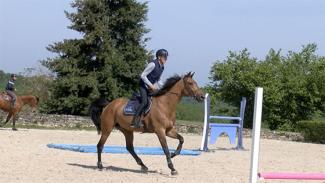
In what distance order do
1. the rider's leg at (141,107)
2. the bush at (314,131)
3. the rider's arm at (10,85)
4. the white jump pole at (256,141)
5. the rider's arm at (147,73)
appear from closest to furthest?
the white jump pole at (256,141), the rider's arm at (147,73), the rider's leg at (141,107), the rider's arm at (10,85), the bush at (314,131)

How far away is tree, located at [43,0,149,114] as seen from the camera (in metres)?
36.1

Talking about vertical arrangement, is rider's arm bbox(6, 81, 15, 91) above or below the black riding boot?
above

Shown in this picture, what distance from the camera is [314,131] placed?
84.7 feet

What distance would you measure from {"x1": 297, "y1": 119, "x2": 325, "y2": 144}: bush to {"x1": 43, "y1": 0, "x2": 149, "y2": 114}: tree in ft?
44.3

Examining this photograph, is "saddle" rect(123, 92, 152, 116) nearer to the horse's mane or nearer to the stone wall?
the horse's mane

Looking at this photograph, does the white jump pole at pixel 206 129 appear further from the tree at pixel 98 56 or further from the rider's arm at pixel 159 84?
the tree at pixel 98 56

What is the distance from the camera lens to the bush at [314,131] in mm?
25484

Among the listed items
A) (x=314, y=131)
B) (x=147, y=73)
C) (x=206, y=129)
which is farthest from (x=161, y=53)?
(x=314, y=131)

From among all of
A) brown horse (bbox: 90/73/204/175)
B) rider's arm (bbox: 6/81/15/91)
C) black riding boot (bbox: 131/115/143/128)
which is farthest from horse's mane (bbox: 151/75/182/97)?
rider's arm (bbox: 6/81/15/91)

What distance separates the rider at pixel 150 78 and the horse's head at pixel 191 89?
0.52 meters

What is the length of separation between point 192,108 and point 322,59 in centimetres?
2342

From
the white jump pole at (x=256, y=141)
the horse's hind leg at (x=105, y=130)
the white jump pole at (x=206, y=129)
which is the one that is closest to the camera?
the white jump pole at (x=256, y=141)

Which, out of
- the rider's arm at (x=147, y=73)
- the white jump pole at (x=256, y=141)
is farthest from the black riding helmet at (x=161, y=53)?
the white jump pole at (x=256, y=141)

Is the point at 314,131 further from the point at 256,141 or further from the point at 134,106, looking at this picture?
the point at 256,141
